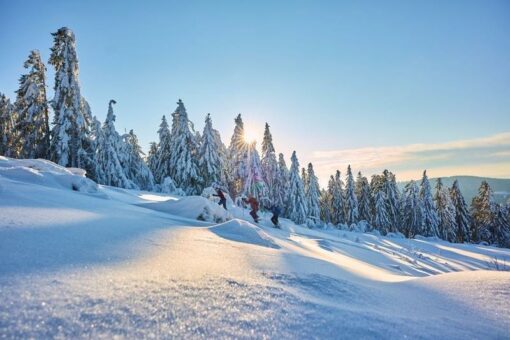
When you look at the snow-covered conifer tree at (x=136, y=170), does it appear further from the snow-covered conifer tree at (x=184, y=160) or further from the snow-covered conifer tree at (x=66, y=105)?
the snow-covered conifer tree at (x=66, y=105)

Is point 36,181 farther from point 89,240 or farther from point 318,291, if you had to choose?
point 318,291

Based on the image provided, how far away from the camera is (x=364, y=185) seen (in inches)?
1893

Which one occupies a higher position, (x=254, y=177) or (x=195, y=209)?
(x=254, y=177)

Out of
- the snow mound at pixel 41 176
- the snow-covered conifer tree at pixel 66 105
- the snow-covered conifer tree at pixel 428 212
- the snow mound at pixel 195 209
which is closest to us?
the snow mound at pixel 41 176

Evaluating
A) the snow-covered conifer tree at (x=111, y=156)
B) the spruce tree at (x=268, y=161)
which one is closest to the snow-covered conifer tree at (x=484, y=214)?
the spruce tree at (x=268, y=161)

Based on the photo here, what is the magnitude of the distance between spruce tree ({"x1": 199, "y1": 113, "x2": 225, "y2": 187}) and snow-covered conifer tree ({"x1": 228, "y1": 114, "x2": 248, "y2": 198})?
2820 mm

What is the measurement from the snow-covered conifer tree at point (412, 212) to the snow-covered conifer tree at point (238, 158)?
29.0 metres

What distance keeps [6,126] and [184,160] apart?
22954mm

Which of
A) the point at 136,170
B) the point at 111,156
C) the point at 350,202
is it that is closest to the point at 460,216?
the point at 350,202

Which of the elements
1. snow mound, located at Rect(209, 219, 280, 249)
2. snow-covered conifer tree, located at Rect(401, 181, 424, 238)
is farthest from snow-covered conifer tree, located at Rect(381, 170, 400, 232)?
snow mound, located at Rect(209, 219, 280, 249)

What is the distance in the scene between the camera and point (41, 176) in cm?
716

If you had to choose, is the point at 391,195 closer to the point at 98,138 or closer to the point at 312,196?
the point at 312,196

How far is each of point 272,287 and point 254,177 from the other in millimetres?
30958

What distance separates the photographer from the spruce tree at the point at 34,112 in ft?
75.8
